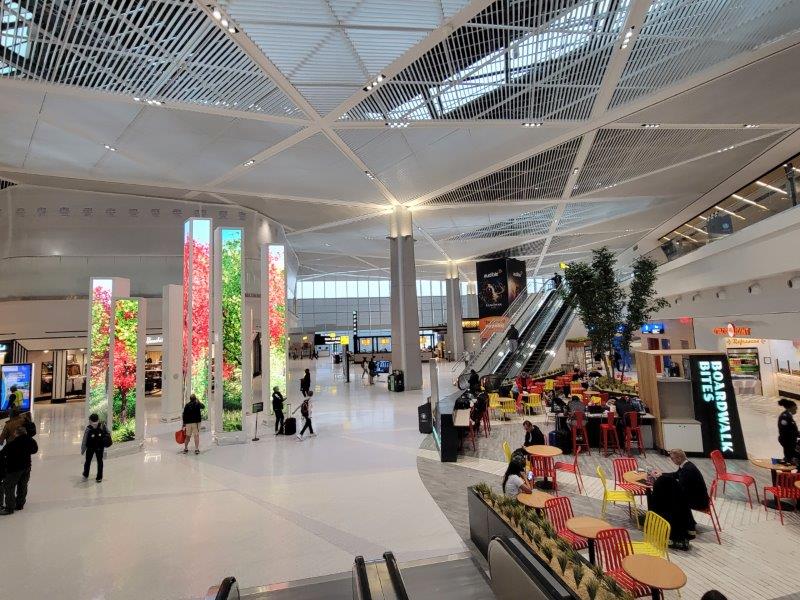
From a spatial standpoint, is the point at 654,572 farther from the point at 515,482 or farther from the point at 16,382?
the point at 16,382

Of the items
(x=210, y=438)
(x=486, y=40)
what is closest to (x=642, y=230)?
(x=486, y=40)

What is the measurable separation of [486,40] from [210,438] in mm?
10722

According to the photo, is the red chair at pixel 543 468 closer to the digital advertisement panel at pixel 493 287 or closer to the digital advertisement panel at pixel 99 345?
the digital advertisement panel at pixel 99 345

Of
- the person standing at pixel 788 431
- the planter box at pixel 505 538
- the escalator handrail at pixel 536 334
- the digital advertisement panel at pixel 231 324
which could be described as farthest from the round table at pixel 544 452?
the escalator handrail at pixel 536 334

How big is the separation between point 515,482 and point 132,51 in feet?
30.6

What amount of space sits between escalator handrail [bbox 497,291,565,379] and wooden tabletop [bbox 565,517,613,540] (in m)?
14.0

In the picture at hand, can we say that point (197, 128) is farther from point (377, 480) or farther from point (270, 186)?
point (377, 480)

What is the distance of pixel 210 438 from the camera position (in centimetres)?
1049

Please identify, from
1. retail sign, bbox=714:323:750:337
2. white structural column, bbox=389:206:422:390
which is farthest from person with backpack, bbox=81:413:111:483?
retail sign, bbox=714:323:750:337

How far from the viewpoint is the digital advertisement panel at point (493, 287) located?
27469 millimetres

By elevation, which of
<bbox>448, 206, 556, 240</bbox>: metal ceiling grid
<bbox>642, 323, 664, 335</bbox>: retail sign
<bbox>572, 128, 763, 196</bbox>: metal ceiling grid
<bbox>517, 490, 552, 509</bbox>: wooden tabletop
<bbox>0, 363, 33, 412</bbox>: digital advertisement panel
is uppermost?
<bbox>448, 206, 556, 240</bbox>: metal ceiling grid

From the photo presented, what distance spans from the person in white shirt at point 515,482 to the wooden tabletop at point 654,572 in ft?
5.45

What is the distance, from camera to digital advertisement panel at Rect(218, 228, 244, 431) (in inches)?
388

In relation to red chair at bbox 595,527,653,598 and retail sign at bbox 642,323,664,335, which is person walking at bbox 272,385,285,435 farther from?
retail sign at bbox 642,323,664,335
